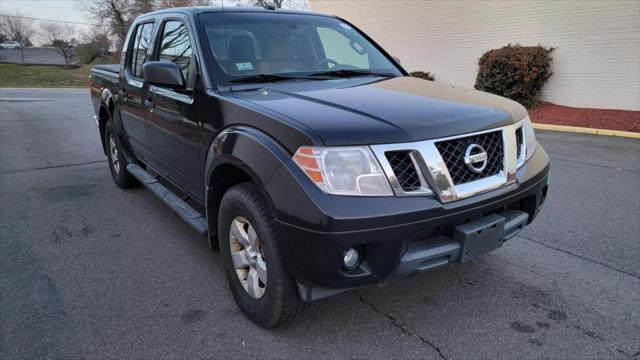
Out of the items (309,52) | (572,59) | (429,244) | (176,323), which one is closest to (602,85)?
(572,59)

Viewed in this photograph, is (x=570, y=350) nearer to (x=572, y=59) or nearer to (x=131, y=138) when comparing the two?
(x=131, y=138)

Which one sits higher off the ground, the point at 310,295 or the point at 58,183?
the point at 310,295

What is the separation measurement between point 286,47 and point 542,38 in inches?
384

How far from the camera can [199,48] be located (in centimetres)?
302

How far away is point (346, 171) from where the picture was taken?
204 cm

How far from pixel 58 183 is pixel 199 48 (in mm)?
3737

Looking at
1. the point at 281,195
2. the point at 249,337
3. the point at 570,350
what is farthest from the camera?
the point at 249,337

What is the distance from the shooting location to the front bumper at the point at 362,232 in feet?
6.45

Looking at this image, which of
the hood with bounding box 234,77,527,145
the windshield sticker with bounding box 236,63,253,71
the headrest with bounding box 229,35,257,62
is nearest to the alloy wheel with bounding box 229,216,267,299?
the hood with bounding box 234,77,527,145

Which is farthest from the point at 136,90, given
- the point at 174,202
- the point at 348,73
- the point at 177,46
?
the point at 348,73

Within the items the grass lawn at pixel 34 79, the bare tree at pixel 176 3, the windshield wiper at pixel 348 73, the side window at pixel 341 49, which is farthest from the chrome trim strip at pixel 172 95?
the grass lawn at pixel 34 79

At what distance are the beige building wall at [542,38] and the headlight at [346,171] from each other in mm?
9839

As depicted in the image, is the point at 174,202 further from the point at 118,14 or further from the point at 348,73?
the point at 118,14

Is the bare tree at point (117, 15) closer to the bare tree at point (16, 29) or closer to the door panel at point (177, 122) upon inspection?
the bare tree at point (16, 29)
